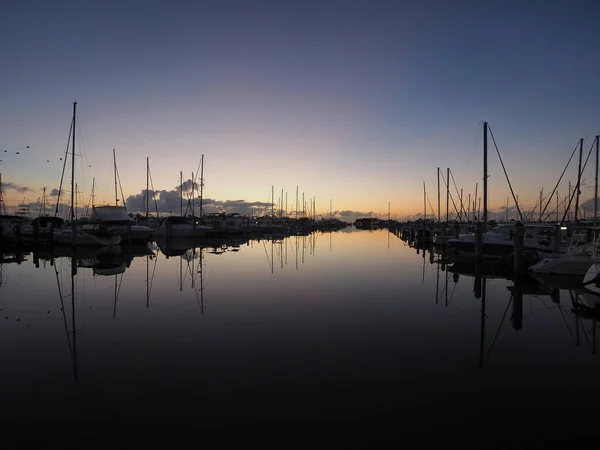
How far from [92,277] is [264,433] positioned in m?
19.4

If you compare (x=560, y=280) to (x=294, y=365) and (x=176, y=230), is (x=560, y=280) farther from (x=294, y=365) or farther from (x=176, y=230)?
(x=176, y=230)

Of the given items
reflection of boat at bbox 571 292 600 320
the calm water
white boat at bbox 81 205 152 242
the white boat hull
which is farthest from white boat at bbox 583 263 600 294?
white boat at bbox 81 205 152 242

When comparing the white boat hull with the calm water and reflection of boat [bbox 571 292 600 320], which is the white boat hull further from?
the calm water

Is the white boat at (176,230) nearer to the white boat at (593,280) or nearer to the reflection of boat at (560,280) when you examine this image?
the reflection of boat at (560,280)

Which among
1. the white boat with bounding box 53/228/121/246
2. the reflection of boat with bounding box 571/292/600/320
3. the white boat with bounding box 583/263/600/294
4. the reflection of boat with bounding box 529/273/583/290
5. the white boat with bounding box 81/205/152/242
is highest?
the white boat with bounding box 81/205/152/242

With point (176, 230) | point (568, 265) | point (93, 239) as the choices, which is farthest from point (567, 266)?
point (176, 230)

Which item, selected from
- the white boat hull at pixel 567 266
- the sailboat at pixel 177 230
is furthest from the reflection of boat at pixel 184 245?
the white boat hull at pixel 567 266

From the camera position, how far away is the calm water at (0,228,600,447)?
6.01m

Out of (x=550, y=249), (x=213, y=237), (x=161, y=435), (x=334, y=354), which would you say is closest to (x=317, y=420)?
(x=161, y=435)

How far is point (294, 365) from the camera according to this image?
8.37 meters

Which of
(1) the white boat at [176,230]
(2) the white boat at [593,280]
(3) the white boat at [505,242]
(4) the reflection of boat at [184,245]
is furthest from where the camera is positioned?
→ (1) the white boat at [176,230]

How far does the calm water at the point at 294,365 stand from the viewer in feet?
19.7

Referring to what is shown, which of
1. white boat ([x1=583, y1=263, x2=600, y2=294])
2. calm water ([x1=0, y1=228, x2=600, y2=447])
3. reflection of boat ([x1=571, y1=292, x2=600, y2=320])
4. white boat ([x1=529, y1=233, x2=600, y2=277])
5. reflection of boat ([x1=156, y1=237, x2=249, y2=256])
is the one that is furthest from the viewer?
reflection of boat ([x1=156, y1=237, x2=249, y2=256])

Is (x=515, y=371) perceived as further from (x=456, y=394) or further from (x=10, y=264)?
(x=10, y=264)
